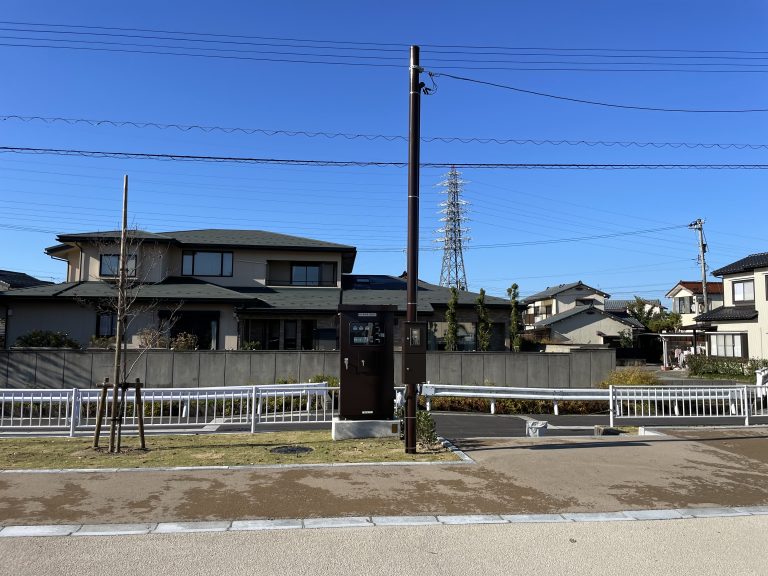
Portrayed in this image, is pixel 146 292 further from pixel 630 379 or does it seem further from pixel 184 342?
pixel 630 379

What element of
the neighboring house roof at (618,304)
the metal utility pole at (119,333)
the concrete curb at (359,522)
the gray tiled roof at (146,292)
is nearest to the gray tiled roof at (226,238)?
the gray tiled roof at (146,292)

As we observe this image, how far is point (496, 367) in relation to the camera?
1898 cm

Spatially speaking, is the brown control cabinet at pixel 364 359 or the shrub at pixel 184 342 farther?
the shrub at pixel 184 342

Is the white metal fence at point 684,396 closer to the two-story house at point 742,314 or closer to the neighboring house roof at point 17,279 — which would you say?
the two-story house at point 742,314

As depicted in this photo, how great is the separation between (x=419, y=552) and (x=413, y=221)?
5231mm

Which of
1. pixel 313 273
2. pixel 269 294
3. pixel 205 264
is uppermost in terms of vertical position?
pixel 205 264

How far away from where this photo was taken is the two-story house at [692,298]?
49.1 meters

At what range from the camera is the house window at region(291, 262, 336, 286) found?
2778cm

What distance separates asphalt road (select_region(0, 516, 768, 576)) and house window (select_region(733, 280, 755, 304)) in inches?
1179

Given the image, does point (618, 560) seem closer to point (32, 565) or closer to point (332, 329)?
point (32, 565)

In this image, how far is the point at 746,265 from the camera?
29.4m

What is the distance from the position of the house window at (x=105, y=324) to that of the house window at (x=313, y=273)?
8.53 meters

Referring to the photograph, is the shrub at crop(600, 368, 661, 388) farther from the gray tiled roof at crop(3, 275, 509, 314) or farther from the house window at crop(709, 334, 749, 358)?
the house window at crop(709, 334, 749, 358)

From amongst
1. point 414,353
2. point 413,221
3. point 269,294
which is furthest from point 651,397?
point 269,294
